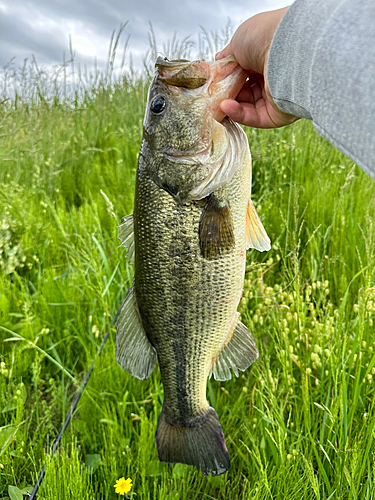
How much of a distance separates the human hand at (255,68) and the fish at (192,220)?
43mm

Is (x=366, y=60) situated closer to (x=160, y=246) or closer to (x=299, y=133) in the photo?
(x=160, y=246)

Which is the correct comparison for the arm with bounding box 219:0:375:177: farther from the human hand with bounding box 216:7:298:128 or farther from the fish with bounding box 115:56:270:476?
the fish with bounding box 115:56:270:476

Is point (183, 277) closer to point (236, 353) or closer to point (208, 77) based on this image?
point (236, 353)

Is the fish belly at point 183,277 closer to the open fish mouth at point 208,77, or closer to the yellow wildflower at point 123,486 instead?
the open fish mouth at point 208,77

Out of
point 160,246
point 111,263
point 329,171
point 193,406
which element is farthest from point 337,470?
point 329,171

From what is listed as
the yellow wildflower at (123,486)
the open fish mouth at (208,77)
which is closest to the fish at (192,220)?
the open fish mouth at (208,77)

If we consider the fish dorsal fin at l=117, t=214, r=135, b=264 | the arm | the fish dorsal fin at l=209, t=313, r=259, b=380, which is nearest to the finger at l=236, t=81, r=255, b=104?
the arm

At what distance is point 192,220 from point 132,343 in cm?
57

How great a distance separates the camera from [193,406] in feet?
5.37

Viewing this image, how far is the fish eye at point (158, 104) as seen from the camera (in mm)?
1481

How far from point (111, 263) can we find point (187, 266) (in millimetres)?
1816

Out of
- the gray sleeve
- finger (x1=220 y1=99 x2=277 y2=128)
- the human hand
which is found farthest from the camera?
finger (x1=220 y1=99 x2=277 y2=128)

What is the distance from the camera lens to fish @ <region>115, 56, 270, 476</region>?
144 centimetres

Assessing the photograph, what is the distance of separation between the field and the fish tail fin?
0.13m
